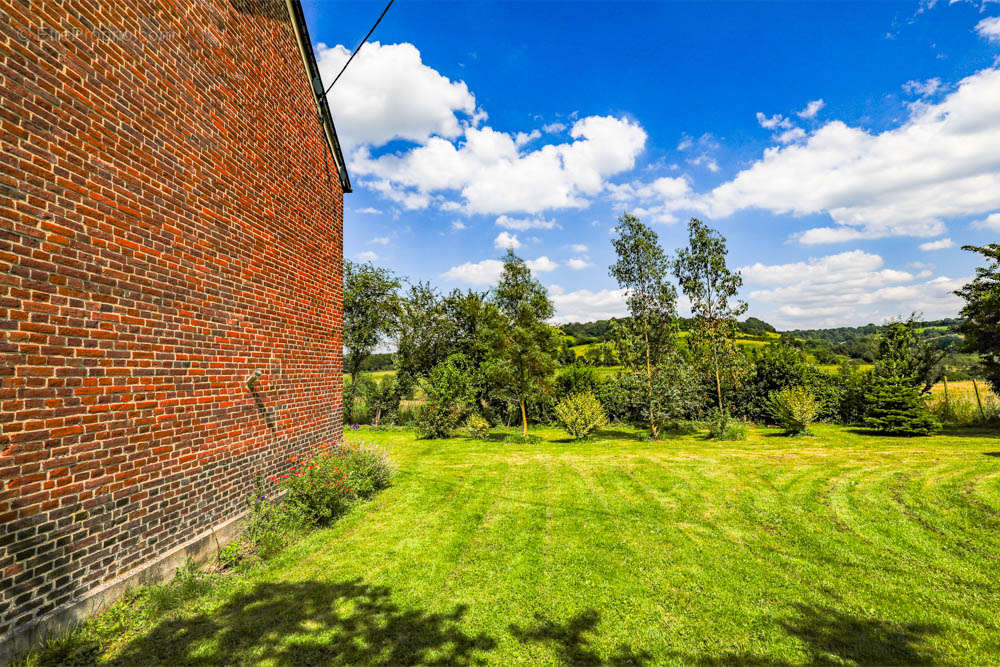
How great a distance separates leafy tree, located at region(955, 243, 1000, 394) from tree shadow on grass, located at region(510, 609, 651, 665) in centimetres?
2265

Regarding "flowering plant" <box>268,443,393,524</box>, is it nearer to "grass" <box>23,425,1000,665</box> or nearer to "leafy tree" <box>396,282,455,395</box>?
"grass" <box>23,425,1000,665</box>

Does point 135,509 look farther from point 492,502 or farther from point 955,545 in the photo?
point 955,545

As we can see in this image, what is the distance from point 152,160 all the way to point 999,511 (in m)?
13.3

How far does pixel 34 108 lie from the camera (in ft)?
10.3

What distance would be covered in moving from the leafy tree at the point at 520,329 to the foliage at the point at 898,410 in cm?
1413

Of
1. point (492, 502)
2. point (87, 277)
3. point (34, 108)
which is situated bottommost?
point (492, 502)

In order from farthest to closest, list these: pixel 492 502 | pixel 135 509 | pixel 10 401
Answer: pixel 492 502 < pixel 135 509 < pixel 10 401

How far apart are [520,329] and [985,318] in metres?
19.6

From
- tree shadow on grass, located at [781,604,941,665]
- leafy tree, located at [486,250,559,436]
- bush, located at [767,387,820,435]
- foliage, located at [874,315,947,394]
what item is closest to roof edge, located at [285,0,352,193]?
leafy tree, located at [486,250,559,436]

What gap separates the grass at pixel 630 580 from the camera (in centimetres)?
332

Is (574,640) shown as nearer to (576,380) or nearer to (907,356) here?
(576,380)

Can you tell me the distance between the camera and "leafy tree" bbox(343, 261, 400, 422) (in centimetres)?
2403

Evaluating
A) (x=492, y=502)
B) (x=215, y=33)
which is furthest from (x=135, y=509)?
(x=215, y=33)

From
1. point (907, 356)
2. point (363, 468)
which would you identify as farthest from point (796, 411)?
point (363, 468)
